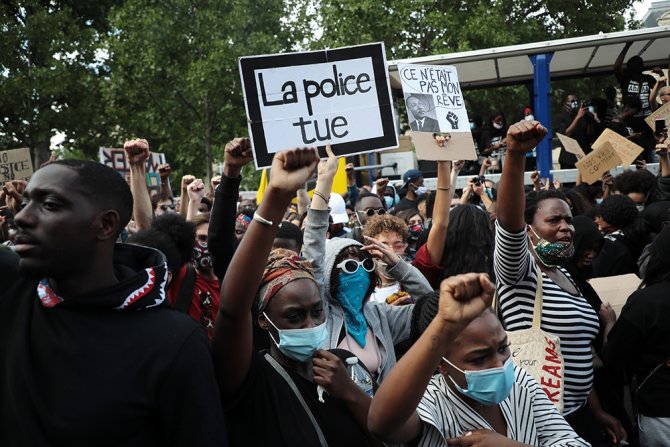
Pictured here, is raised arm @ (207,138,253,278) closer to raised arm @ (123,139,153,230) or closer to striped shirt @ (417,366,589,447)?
raised arm @ (123,139,153,230)

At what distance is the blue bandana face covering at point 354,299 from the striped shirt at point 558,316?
0.62m

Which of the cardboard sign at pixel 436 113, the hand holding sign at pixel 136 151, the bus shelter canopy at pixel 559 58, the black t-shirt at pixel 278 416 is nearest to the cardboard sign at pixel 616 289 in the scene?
the cardboard sign at pixel 436 113

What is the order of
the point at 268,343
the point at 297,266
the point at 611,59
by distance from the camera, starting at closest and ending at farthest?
the point at 297,266
the point at 268,343
the point at 611,59

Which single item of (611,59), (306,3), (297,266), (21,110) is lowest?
(297,266)

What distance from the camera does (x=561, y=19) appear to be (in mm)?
24000

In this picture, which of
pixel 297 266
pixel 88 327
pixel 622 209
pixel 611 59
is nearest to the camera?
pixel 88 327

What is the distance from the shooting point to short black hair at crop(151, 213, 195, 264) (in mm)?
3752

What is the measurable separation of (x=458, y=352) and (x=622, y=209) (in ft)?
12.6

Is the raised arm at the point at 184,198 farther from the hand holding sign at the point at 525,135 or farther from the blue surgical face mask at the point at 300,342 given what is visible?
the blue surgical face mask at the point at 300,342

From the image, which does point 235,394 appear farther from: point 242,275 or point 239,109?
point 239,109

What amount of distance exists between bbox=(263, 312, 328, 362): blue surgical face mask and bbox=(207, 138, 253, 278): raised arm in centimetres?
57

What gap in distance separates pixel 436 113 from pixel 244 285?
3.96 meters

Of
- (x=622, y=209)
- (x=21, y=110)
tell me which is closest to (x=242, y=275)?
(x=622, y=209)

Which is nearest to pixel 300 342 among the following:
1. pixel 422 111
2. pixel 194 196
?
pixel 194 196
